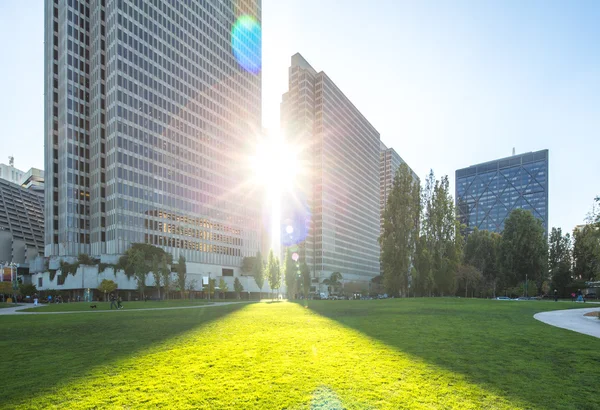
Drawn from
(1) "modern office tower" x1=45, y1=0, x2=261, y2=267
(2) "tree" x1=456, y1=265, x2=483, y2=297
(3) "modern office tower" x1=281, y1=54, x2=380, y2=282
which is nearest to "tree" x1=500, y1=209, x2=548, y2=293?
(2) "tree" x1=456, y1=265, x2=483, y2=297

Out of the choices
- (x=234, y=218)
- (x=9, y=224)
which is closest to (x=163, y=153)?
(x=234, y=218)

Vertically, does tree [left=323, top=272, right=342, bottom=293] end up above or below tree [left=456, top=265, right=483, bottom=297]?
below

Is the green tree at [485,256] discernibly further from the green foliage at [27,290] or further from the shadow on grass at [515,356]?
the green foliage at [27,290]

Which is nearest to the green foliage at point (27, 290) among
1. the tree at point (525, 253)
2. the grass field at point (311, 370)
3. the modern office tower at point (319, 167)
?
the grass field at point (311, 370)

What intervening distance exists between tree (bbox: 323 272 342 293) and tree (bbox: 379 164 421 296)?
93.7 meters

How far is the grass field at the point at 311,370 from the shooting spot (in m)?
7.53

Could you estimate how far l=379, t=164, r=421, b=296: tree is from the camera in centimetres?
5453

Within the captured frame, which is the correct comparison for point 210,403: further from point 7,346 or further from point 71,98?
point 71,98

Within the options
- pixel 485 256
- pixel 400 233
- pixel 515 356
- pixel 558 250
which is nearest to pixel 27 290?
pixel 400 233

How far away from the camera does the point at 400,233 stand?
55.3 meters

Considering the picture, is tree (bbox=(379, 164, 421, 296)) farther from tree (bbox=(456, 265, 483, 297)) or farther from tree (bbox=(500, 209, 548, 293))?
tree (bbox=(500, 209, 548, 293))

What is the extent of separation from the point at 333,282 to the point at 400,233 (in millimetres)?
96799

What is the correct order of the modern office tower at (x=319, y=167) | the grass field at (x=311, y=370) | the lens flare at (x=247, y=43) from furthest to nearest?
the modern office tower at (x=319, y=167)
the lens flare at (x=247, y=43)
the grass field at (x=311, y=370)

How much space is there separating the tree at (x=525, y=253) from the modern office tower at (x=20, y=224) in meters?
147
